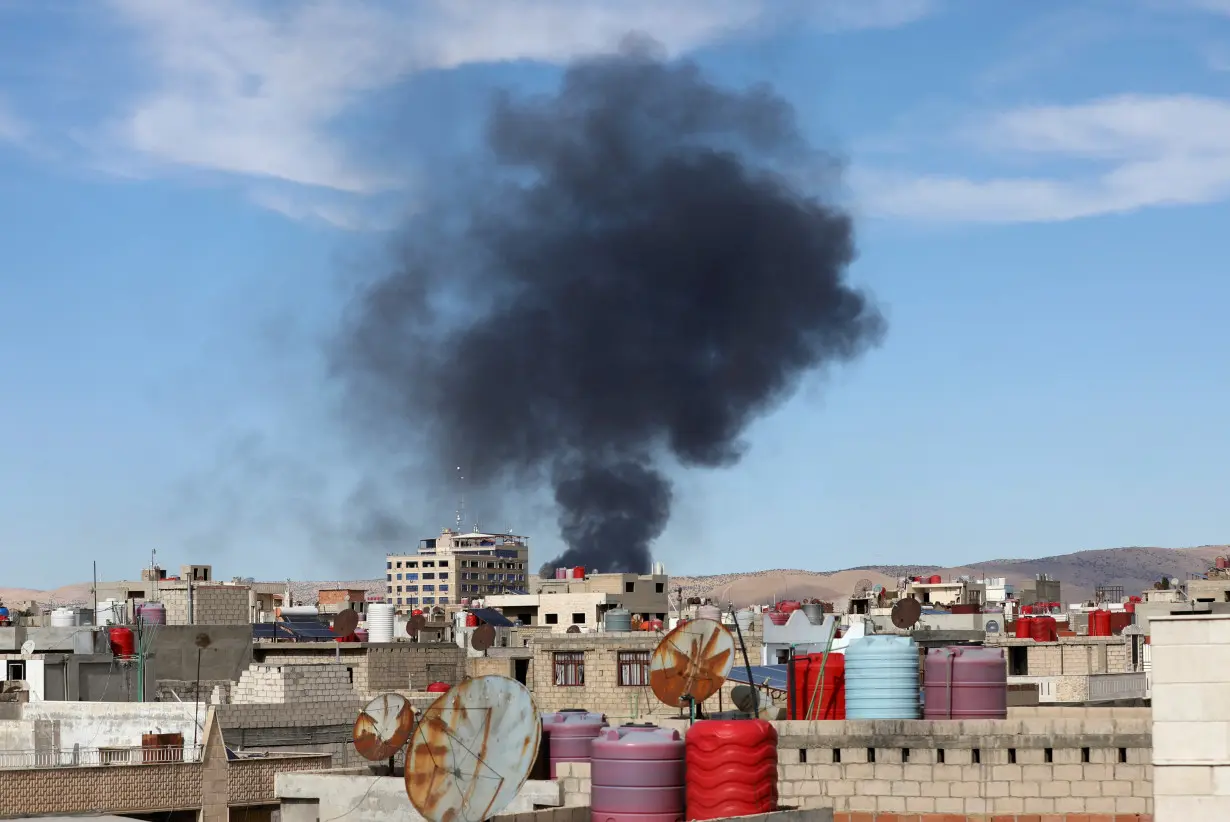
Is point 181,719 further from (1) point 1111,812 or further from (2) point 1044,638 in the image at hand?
(2) point 1044,638

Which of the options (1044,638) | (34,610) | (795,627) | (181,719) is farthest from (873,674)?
(34,610)

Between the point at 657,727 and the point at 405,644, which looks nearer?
the point at 657,727

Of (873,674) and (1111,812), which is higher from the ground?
(873,674)

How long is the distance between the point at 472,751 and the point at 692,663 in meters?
9.02

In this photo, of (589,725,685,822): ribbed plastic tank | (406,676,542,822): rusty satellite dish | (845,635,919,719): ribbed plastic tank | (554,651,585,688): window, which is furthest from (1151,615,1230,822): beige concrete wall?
(554,651,585,688): window

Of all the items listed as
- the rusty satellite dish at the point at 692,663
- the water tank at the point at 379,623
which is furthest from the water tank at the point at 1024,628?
the rusty satellite dish at the point at 692,663

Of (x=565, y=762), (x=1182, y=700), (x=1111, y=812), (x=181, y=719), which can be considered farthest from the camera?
(x=181, y=719)

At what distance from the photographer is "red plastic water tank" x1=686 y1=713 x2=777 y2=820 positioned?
993 inches

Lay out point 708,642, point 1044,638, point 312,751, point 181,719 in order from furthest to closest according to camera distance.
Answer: point 1044,638 < point 312,751 < point 181,719 < point 708,642

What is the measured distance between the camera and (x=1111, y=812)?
1044 inches

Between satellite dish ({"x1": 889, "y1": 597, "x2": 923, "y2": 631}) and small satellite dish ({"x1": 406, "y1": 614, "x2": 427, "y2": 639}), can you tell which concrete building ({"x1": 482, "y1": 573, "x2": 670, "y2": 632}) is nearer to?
small satellite dish ({"x1": 406, "y1": 614, "x2": 427, "y2": 639})

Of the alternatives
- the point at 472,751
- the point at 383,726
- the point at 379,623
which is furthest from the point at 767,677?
the point at 379,623

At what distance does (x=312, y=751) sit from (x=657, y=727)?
27790 millimetres

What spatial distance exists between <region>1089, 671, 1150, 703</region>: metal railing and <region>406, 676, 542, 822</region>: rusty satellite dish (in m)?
38.0
